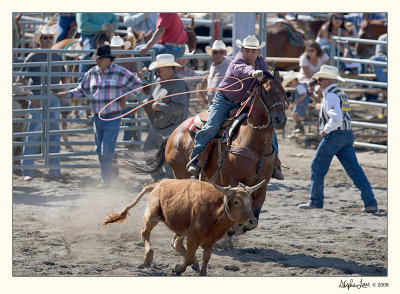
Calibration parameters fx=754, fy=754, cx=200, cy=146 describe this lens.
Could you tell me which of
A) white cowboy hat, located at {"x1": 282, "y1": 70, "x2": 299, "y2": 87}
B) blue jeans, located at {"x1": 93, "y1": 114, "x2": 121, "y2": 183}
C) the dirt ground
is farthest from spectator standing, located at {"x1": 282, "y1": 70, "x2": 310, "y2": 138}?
blue jeans, located at {"x1": 93, "y1": 114, "x2": 121, "y2": 183}

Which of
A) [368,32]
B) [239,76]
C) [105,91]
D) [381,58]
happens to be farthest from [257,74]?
[368,32]

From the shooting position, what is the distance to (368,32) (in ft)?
61.5

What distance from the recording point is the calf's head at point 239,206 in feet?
21.6

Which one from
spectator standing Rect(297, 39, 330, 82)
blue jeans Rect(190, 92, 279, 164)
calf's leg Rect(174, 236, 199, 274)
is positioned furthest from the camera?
spectator standing Rect(297, 39, 330, 82)

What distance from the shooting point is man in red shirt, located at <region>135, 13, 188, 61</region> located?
38.7 ft

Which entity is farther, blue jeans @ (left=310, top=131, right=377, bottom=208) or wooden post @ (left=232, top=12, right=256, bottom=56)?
wooden post @ (left=232, top=12, right=256, bottom=56)

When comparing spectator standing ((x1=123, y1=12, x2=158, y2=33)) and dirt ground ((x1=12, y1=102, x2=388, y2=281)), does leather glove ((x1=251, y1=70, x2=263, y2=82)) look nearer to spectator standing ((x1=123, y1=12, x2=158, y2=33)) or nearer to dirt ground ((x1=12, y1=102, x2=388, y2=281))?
dirt ground ((x1=12, y1=102, x2=388, y2=281))

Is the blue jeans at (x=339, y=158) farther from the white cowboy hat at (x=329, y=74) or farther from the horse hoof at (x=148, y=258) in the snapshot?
the horse hoof at (x=148, y=258)

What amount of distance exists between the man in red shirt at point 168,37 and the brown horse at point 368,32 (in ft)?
24.2

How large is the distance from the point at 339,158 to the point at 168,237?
288cm

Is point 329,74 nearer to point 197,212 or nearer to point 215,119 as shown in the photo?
point 215,119

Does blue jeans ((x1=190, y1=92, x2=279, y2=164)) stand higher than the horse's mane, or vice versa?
the horse's mane

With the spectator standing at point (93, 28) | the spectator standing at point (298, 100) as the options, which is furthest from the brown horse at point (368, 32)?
the spectator standing at point (93, 28)

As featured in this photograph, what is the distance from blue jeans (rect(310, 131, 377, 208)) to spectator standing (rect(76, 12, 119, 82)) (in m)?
4.98
